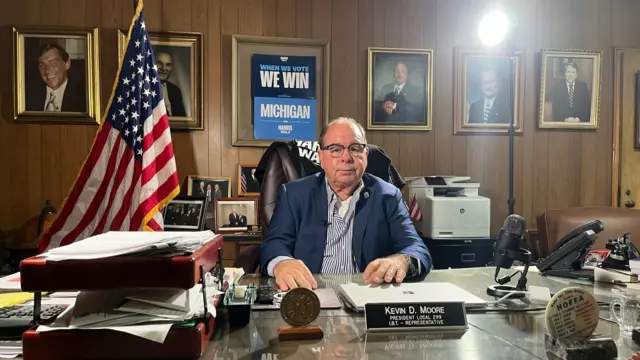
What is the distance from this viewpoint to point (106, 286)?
79 cm

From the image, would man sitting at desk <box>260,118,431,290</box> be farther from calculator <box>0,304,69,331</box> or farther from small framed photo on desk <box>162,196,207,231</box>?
small framed photo on desk <box>162,196,207,231</box>

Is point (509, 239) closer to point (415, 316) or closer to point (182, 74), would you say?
point (415, 316)

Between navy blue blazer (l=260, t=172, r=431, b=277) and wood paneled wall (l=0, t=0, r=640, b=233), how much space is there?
1.35 metres

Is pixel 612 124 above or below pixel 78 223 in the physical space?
above

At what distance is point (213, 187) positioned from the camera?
10.3ft

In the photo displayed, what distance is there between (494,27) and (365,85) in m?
0.91

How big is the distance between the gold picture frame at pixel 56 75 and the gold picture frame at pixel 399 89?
6.04ft

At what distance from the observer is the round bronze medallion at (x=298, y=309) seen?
93cm

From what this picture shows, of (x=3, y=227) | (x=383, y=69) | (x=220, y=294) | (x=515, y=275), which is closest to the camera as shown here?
(x=220, y=294)

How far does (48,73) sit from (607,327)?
3.27 meters

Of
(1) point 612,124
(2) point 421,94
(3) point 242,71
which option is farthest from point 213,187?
(1) point 612,124

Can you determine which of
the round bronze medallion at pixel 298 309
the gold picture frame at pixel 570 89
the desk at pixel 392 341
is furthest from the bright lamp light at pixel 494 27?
the round bronze medallion at pixel 298 309

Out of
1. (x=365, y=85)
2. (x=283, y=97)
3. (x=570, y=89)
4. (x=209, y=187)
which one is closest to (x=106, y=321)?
(x=209, y=187)

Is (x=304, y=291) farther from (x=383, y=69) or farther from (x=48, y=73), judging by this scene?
(x=48, y=73)
